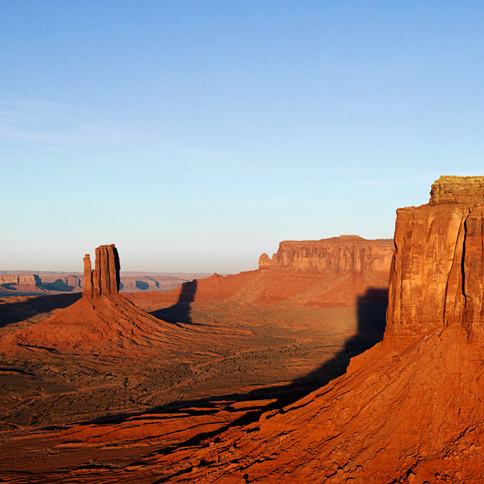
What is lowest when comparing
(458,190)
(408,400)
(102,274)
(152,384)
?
(152,384)

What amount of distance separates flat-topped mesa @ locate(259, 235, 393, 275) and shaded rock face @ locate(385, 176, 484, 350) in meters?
88.7

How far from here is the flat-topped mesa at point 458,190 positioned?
18859 millimetres

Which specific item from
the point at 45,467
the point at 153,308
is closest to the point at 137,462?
the point at 45,467

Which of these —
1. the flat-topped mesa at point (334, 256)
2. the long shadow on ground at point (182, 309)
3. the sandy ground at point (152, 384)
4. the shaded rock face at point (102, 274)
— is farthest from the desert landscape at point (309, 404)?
the flat-topped mesa at point (334, 256)

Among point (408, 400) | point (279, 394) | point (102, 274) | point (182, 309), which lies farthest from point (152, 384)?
point (182, 309)

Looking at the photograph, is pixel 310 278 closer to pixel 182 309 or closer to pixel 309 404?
pixel 182 309

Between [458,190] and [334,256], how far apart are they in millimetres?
97615

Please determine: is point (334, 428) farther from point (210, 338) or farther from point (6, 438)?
point (210, 338)

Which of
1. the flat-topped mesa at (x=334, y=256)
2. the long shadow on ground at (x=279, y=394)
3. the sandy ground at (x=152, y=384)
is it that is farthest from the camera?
the flat-topped mesa at (x=334, y=256)

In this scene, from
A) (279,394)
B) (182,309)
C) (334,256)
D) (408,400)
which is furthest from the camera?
(334,256)

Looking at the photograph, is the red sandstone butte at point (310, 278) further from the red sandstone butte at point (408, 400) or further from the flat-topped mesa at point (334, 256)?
the red sandstone butte at point (408, 400)

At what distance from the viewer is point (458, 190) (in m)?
19.2

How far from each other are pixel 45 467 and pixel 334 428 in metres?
12.6

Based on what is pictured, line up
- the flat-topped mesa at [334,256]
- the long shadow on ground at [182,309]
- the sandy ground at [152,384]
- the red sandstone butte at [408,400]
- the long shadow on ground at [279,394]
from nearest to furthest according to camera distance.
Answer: the red sandstone butte at [408,400]
the sandy ground at [152,384]
the long shadow on ground at [279,394]
the long shadow on ground at [182,309]
the flat-topped mesa at [334,256]
